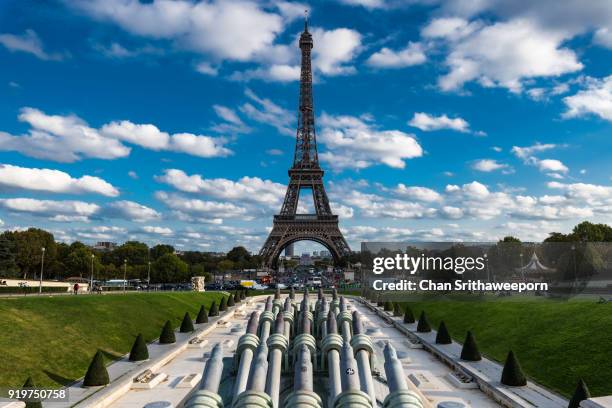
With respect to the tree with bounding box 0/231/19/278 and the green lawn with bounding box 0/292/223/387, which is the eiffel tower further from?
the green lawn with bounding box 0/292/223/387

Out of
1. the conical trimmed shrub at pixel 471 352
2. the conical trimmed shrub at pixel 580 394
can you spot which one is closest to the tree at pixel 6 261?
the conical trimmed shrub at pixel 471 352

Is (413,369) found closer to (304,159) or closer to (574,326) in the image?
(574,326)

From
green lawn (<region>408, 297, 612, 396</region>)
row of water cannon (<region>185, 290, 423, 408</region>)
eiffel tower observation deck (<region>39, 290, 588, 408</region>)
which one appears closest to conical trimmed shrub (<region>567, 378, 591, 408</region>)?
eiffel tower observation deck (<region>39, 290, 588, 408</region>)

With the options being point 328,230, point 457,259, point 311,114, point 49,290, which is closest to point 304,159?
point 311,114

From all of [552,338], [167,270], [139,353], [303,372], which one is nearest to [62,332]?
[139,353]

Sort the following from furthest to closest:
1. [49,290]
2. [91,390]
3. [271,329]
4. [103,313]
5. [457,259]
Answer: [457,259] < [49,290] < [103,313] < [271,329] < [91,390]

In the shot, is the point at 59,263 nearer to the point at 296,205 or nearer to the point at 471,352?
the point at 296,205

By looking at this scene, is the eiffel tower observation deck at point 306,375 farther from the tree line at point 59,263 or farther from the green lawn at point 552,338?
the tree line at point 59,263
